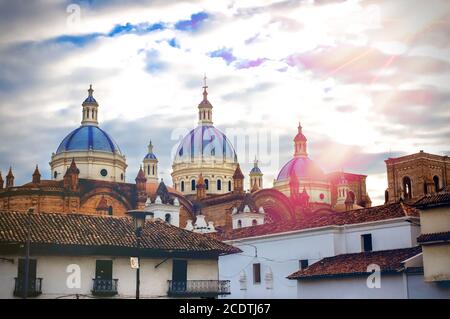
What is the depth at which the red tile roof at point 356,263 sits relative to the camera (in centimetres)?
Answer: 1489

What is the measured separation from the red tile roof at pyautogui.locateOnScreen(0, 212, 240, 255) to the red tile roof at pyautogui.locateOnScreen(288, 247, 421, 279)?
2994 mm

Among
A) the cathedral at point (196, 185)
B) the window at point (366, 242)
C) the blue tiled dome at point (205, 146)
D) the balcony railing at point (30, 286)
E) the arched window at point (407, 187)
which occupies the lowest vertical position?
the balcony railing at point (30, 286)

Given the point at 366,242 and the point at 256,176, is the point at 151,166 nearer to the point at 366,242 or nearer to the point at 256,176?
the point at 256,176

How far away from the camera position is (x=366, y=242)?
17.6 metres

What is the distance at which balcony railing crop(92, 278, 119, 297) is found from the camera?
12.1 metres

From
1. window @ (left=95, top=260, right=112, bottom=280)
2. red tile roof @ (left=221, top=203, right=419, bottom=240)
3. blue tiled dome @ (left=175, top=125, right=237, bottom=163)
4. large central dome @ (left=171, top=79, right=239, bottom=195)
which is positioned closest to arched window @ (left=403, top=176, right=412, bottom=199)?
red tile roof @ (left=221, top=203, right=419, bottom=240)

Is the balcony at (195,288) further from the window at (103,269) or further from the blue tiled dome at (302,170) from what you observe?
the blue tiled dome at (302,170)

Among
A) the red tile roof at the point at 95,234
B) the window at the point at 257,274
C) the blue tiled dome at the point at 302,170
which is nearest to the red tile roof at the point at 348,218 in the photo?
the window at the point at 257,274

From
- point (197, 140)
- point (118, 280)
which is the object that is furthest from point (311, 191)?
point (118, 280)

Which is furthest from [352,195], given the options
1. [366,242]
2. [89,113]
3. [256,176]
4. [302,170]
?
[366,242]

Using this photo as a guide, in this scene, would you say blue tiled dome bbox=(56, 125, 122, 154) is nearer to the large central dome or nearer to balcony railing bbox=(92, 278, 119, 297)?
the large central dome

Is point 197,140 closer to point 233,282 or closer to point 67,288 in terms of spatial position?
point 233,282

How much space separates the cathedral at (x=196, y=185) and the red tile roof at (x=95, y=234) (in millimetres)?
6071
